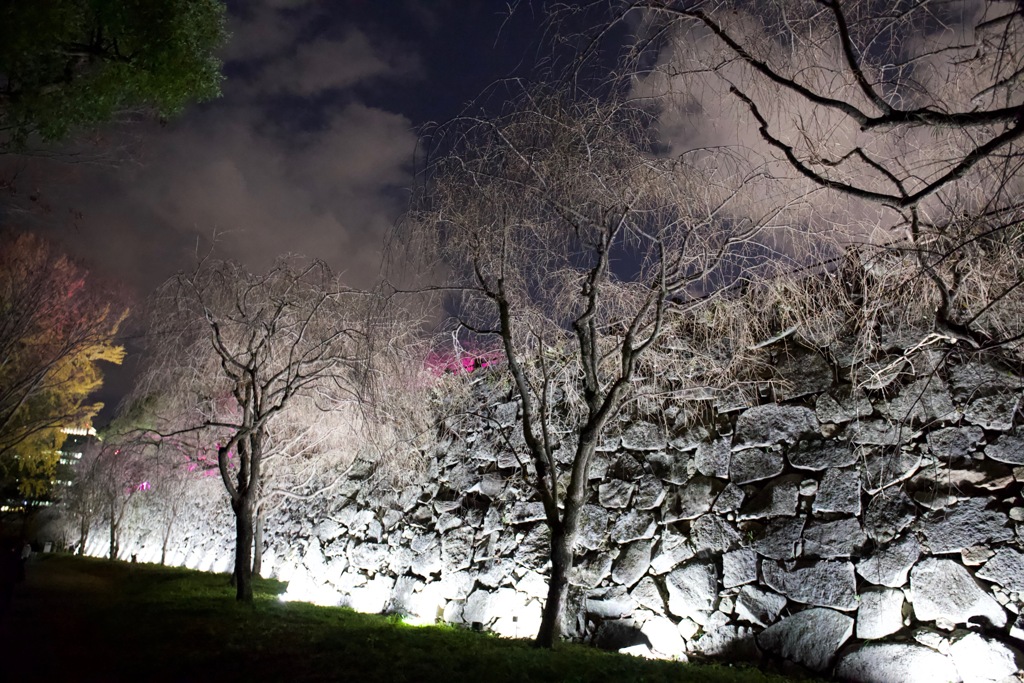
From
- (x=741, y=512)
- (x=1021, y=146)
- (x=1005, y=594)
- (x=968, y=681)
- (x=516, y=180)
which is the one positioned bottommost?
(x=968, y=681)

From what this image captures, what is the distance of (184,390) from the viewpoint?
7922 mm

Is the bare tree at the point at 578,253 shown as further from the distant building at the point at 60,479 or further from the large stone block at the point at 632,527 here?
the distant building at the point at 60,479

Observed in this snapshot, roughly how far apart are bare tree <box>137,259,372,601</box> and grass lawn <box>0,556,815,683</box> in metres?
1.28

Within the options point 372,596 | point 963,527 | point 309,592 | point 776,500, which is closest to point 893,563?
point 963,527

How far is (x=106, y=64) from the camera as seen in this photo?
4664 millimetres

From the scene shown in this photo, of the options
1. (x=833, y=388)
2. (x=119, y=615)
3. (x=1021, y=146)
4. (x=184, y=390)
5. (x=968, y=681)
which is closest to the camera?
(x=1021, y=146)

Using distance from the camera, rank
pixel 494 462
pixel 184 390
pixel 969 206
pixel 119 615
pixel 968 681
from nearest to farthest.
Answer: pixel 969 206, pixel 968 681, pixel 119 615, pixel 184 390, pixel 494 462

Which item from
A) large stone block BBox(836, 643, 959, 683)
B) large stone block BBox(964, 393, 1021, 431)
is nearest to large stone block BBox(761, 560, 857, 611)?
large stone block BBox(836, 643, 959, 683)

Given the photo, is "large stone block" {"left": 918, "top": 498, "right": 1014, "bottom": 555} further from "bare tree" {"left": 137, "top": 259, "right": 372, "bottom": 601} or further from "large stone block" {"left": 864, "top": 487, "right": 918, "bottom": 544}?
"bare tree" {"left": 137, "top": 259, "right": 372, "bottom": 601}

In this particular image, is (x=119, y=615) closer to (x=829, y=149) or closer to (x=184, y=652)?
(x=184, y=652)

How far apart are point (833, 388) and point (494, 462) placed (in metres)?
4.61

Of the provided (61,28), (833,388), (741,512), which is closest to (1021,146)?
(833,388)

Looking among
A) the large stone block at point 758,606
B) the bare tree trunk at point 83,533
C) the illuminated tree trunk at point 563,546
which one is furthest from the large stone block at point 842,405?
the bare tree trunk at point 83,533

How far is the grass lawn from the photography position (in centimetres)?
452
